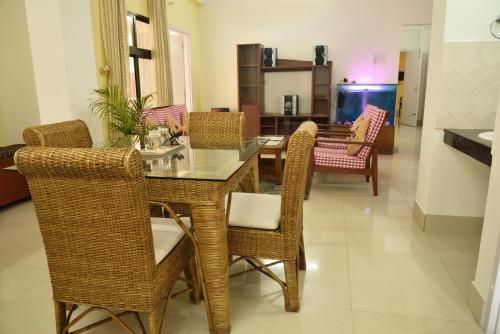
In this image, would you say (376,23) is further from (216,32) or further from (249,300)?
(249,300)

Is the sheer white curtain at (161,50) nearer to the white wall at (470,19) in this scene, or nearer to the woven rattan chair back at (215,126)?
the woven rattan chair back at (215,126)

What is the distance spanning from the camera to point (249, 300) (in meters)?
1.92

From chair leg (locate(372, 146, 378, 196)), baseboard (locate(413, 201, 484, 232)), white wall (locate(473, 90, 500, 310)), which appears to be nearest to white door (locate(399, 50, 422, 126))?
chair leg (locate(372, 146, 378, 196))

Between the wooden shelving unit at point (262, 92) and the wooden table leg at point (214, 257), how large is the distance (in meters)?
4.96

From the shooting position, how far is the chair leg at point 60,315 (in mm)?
1425

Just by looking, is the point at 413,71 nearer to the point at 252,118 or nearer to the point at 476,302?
the point at 252,118

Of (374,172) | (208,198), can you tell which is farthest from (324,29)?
(208,198)

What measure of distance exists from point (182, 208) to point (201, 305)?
67 cm

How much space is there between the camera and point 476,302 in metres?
1.74

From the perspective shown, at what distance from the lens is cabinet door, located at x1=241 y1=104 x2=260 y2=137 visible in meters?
6.45

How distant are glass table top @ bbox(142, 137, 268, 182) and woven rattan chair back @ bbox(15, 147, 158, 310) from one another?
32 cm

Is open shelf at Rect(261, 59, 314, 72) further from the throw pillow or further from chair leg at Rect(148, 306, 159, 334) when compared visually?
chair leg at Rect(148, 306, 159, 334)

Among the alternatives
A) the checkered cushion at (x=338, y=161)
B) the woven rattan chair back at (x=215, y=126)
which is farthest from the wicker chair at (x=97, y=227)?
the checkered cushion at (x=338, y=161)

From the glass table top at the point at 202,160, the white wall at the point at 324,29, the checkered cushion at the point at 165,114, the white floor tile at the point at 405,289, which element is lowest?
the white floor tile at the point at 405,289
